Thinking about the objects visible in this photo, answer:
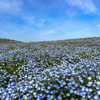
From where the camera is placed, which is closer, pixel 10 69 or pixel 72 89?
pixel 72 89

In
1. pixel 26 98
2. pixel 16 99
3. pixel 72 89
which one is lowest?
pixel 16 99

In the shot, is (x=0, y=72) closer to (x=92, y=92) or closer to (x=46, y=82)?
(x=46, y=82)

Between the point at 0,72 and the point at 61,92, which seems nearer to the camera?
the point at 61,92

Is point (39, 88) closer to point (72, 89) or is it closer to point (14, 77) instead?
point (72, 89)

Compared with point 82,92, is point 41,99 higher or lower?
lower

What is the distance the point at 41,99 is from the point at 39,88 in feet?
1.24

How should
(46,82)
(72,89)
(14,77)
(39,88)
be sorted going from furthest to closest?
(14,77)
(46,82)
(39,88)
(72,89)

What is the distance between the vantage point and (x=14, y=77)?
17.6ft

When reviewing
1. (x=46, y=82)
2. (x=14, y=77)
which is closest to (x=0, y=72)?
(x=14, y=77)

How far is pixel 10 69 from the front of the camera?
638 cm

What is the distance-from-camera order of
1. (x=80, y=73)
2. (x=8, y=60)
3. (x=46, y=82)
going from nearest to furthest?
(x=46, y=82) → (x=80, y=73) → (x=8, y=60)

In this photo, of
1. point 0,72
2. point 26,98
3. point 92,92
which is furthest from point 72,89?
point 0,72

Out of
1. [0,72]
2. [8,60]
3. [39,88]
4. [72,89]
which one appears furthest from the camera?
[8,60]

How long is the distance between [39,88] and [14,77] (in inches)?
93.4
